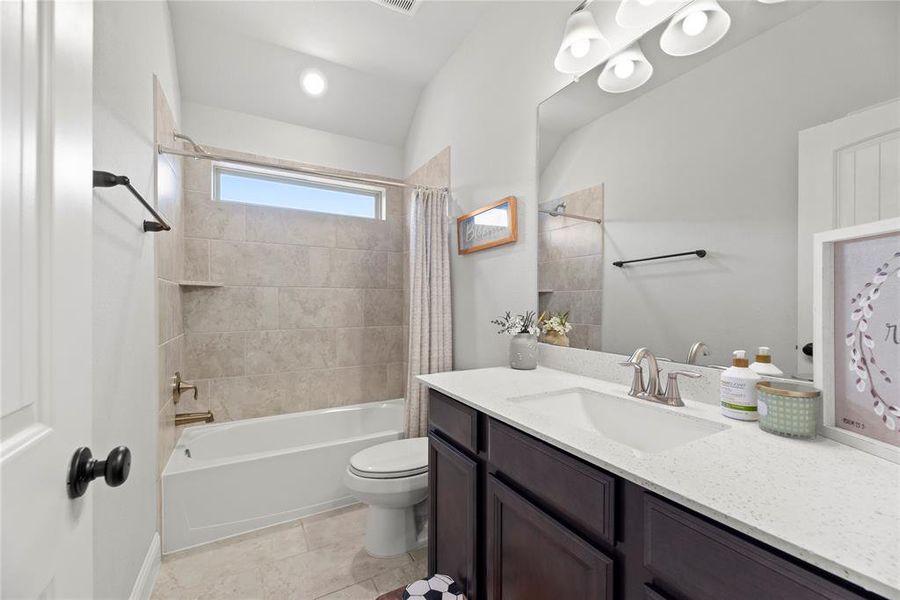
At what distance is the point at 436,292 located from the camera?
2258mm

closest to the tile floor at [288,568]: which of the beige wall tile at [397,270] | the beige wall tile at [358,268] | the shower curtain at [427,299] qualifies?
the shower curtain at [427,299]

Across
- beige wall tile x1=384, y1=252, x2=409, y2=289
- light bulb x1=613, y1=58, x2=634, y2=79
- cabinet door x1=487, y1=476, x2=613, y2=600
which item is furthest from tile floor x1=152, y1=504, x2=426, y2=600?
light bulb x1=613, y1=58, x2=634, y2=79

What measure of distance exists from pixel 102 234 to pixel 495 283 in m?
1.58

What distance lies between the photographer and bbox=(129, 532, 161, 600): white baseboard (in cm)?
140

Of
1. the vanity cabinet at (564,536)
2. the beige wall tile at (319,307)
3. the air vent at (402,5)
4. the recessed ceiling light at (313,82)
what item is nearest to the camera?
the vanity cabinet at (564,536)

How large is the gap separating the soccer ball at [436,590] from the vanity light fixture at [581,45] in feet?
6.54

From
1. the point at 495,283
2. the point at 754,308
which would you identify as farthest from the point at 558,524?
the point at 495,283

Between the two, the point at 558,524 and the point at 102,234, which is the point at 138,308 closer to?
the point at 102,234

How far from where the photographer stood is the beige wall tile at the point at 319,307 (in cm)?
268

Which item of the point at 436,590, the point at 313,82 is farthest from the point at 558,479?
the point at 313,82

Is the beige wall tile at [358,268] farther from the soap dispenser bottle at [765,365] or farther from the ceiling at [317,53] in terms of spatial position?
the soap dispenser bottle at [765,365]

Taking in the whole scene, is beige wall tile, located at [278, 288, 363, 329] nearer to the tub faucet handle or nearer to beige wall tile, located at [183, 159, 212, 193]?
the tub faucet handle

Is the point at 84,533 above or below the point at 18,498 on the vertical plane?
below

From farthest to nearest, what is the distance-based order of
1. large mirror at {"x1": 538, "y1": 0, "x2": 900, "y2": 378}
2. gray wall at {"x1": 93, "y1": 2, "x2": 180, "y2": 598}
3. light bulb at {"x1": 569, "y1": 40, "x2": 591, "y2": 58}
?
light bulb at {"x1": 569, "y1": 40, "x2": 591, "y2": 58} → gray wall at {"x1": 93, "y1": 2, "x2": 180, "y2": 598} → large mirror at {"x1": 538, "y1": 0, "x2": 900, "y2": 378}
